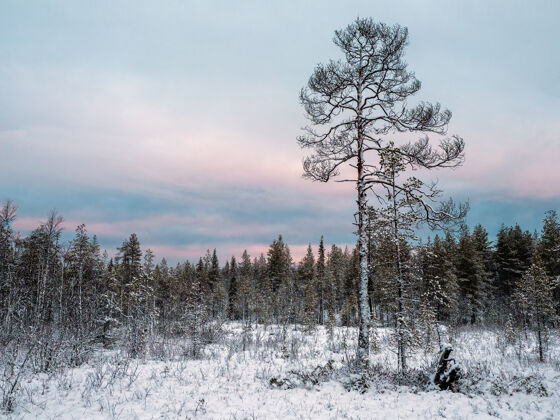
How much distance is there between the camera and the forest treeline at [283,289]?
1441cm

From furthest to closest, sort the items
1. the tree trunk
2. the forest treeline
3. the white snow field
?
the forest treeline → the tree trunk → the white snow field

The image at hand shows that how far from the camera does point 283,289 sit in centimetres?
5459

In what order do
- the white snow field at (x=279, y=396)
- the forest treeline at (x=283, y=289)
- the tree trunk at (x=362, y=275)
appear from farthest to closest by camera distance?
the forest treeline at (x=283, y=289)
the tree trunk at (x=362, y=275)
the white snow field at (x=279, y=396)

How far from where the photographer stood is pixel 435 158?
11.7m

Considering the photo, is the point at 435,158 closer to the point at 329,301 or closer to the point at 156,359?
the point at 156,359

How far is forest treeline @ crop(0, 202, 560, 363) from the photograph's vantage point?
14.4 meters

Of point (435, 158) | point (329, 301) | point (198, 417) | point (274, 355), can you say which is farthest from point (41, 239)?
point (329, 301)

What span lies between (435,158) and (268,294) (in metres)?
47.6

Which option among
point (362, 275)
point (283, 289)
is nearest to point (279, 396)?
point (362, 275)

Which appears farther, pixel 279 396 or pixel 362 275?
pixel 362 275

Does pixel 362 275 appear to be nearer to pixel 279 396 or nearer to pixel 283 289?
pixel 279 396

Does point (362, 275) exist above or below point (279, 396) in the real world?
above

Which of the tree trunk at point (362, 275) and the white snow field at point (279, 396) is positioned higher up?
the tree trunk at point (362, 275)

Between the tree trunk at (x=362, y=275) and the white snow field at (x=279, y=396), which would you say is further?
the tree trunk at (x=362, y=275)
